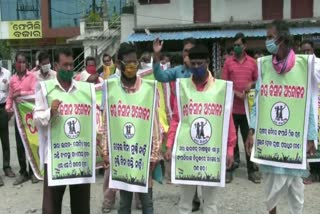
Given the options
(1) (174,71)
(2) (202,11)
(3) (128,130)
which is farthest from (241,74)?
(2) (202,11)

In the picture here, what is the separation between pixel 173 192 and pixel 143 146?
2.54m

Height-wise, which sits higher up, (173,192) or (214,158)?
(214,158)

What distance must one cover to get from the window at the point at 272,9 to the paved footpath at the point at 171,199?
59.6 ft

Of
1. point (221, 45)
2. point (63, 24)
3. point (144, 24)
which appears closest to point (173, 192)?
point (221, 45)

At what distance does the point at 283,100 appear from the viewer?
182 inches

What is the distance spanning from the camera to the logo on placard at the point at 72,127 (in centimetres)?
452

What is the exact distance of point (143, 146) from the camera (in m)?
4.43

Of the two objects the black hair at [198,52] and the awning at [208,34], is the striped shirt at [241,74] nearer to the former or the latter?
the black hair at [198,52]

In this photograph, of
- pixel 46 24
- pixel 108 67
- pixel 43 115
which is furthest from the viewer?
pixel 46 24

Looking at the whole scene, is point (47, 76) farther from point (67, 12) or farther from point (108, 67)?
point (67, 12)

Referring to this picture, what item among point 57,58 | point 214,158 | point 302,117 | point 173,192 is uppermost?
point 57,58

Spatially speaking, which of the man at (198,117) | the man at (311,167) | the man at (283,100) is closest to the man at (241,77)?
the man at (311,167)

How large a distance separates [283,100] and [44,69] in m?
3.96

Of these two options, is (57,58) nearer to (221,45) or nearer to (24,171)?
(24,171)
